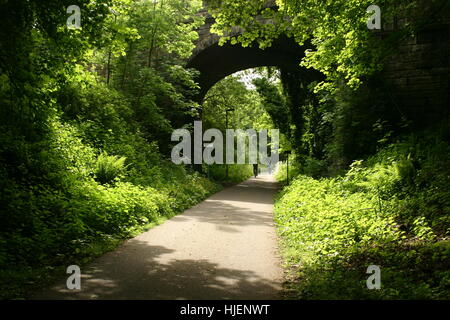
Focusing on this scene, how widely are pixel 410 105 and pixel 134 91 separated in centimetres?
1254

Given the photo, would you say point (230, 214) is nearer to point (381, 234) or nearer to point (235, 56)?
point (381, 234)

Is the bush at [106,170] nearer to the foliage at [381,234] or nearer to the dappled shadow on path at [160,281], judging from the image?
the dappled shadow on path at [160,281]

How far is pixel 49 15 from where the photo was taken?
5633 mm

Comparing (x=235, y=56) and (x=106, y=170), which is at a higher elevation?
(x=235, y=56)

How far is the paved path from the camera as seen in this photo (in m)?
4.37

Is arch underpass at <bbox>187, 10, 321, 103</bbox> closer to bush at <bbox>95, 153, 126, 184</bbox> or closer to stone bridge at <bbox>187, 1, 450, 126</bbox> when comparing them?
stone bridge at <bbox>187, 1, 450, 126</bbox>

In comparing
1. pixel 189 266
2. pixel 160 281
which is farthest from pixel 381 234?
pixel 160 281

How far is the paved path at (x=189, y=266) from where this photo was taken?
14.3ft

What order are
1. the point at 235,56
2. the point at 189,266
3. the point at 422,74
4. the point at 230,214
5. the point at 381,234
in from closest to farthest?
the point at 189,266, the point at 381,234, the point at 230,214, the point at 422,74, the point at 235,56

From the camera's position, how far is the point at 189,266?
18.1 ft

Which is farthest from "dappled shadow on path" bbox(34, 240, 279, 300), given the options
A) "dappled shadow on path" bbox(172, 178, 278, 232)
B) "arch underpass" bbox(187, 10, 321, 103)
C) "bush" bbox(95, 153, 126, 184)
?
"arch underpass" bbox(187, 10, 321, 103)

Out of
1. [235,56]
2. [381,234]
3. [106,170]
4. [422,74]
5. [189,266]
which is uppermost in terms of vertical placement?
[235,56]
